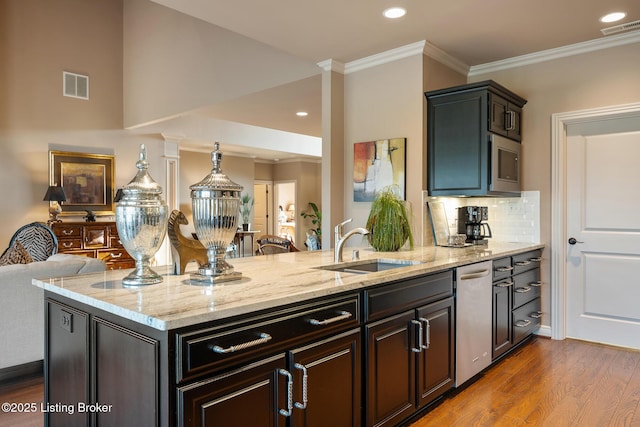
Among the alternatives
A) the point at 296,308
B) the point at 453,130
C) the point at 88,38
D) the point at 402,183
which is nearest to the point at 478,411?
the point at 296,308

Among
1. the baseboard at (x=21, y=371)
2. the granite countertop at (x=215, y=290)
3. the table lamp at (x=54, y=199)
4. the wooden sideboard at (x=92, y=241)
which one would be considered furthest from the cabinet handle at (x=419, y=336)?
the table lamp at (x=54, y=199)

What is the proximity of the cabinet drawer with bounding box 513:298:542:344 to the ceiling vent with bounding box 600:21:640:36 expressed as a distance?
2.31 m

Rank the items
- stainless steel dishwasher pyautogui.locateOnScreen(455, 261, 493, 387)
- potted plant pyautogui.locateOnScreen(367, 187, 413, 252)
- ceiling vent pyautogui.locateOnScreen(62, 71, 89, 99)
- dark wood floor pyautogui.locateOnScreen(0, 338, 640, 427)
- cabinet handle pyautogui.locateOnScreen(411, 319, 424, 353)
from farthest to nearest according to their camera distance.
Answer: ceiling vent pyautogui.locateOnScreen(62, 71, 89, 99) → potted plant pyautogui.locateOnScreen(367, 187, 413, 252) → stainless steel dishwasher pyautogui.locateOnScreen(455, 261, 493, 387) → dark wood floor pyautogui.locateOnScreen(0, 338, 640, 427) → cabinet handle pyautogui.locateOnScreen(411, 319, 424, 353)

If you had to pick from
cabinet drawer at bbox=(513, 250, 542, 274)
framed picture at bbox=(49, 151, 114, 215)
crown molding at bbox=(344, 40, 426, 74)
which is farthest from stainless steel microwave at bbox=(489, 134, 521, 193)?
framed picture at bbox=(49, 151, 114, 215)

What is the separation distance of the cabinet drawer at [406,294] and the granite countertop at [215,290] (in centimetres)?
5

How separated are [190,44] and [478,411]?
5.29 meters

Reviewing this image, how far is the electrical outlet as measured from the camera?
187 centimetres

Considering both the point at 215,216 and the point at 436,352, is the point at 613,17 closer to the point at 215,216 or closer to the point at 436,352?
the point at 436,352

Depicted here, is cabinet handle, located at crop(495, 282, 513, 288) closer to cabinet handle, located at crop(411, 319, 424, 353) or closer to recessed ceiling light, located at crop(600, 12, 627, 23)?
cabinet handle, located at crop(411, 319, 424, 353)

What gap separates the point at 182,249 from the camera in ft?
6.68

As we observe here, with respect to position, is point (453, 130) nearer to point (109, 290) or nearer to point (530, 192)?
point (530, 192)

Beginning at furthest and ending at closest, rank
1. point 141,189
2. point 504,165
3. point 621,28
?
1. point 504,165
2. point 621,28
3. point 141,189

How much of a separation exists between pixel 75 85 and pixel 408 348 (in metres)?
6.92

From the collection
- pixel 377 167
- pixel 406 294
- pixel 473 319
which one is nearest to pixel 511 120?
pixel 377 167
